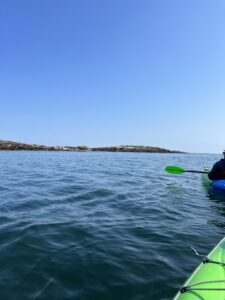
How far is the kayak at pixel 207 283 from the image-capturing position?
364cm

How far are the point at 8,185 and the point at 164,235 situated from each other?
31.6 ft

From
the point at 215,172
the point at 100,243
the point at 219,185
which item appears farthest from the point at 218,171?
the point at 100,243

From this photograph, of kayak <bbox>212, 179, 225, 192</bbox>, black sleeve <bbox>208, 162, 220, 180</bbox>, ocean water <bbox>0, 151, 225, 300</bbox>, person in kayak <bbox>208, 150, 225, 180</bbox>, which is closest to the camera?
ocean water <bbox>0, 151, 225, 300</bbox>

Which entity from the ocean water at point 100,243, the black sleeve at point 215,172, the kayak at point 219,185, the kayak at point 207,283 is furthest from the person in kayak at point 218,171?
the kayak at point 207,283

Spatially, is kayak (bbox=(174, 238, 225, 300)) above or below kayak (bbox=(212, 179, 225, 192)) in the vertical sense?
below

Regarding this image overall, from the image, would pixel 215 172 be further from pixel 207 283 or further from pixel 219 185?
pixel 207 283

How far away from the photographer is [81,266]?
5.36 metres

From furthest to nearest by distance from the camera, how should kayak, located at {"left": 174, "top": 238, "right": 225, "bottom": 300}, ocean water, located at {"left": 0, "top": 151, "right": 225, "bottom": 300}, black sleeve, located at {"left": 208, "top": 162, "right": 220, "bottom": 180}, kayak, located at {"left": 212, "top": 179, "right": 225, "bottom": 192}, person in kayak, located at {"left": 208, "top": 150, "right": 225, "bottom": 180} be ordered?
black sleeve, located at {"left": 208, "top": 162, "right": 220, "bottom": 180} → person in kayak, located at {"left": 208, "top": 150, "right": 225, "bottom": 180} → kayak, located at {"left": 212, "top": 179, "right": 225, "bottom": 192} → ocean water, located at {"left": 0, "top": 151, "right": 225, "bottom": 300} → kayak, located at {"left": 174, "top": 238, "right": 225, "bottom": 300}

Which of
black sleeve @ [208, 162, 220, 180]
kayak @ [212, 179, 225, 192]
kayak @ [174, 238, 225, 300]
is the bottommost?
kayak @ [174, 238, 225, 300]

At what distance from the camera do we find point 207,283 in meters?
3.90

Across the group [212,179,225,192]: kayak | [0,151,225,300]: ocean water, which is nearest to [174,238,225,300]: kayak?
[0,151,225,300]: ocean water

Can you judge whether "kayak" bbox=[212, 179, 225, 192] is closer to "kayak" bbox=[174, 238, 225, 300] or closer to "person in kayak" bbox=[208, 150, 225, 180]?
"person in kayak" bbox=[208, 150, 225, 180]

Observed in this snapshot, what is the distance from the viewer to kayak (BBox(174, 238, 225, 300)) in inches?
143

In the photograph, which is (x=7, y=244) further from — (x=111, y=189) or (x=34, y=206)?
(x=111, y=189)
